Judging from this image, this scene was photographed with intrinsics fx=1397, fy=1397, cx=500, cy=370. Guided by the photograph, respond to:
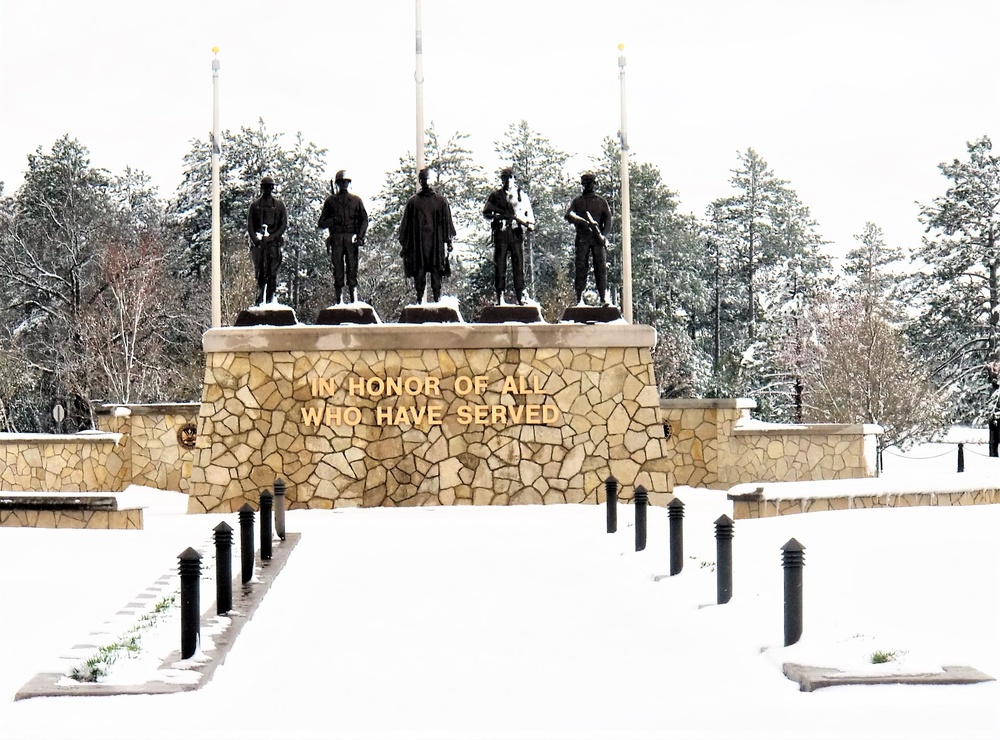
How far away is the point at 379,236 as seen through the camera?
52.8 m

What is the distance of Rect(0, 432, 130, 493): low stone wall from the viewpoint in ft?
91.0

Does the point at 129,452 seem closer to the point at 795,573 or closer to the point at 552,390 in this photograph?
the point at 552,390

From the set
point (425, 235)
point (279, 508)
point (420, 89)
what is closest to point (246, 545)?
point (279, 508)

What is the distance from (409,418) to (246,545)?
28.9ft

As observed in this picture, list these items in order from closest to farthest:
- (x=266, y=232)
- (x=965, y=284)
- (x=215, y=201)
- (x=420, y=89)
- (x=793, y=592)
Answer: (x=793, y=592) < (x=266, y=232) < (x=420, y=89) < (x=215, y=201) < (x=965, y=284)

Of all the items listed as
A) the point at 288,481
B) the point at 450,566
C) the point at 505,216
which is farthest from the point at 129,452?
the point at 450,566

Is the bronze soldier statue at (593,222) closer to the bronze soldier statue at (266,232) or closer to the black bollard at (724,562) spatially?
the bronze soldier statue at (266,232)

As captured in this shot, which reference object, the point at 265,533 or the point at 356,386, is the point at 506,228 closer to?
the point at 356,386

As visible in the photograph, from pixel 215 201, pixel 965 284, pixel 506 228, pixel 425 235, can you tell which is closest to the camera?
pixel 425 235

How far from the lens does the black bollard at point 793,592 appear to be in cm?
874

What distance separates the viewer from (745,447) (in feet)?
88.2

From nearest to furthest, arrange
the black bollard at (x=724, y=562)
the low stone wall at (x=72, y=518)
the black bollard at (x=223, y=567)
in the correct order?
the black bollard at (x=223, y=567) → the black bollard at (x=724, y=562) → the low stone wall at (x=72, y=518)

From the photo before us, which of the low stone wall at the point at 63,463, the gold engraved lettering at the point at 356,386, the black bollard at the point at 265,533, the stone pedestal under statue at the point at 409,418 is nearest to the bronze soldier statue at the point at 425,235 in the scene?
the stone pedestal under statue at the point at 409,418

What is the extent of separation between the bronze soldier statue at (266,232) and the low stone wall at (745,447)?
27.1 feet
